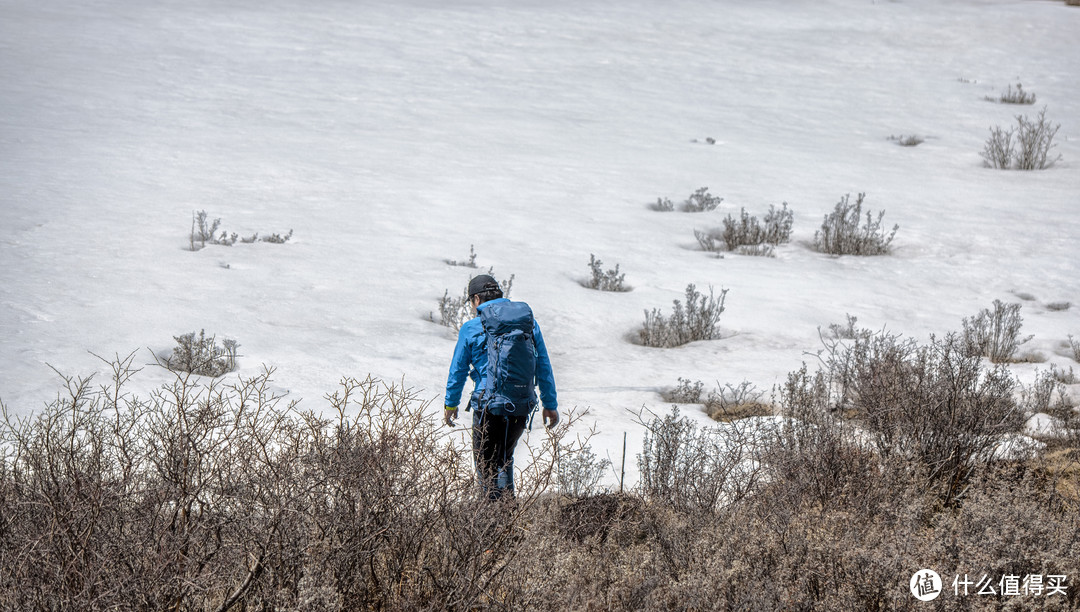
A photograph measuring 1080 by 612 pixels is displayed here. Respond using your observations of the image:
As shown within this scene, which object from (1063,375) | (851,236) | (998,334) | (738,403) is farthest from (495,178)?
(1063,375)

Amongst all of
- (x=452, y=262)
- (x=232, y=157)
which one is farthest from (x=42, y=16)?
(x=452, y=262)

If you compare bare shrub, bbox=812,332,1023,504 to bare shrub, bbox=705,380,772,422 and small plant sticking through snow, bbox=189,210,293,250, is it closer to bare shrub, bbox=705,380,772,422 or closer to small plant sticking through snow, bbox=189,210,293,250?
bare shrub, bbox=705,380,772,422

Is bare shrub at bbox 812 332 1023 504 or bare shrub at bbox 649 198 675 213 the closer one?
bare shrub at bbox 812 332 1023 504

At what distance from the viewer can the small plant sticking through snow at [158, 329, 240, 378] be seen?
225 inches

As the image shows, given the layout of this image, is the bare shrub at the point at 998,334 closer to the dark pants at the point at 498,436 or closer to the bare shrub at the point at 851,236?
the bare shrub at the point at 851,236

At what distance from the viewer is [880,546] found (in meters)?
3.58

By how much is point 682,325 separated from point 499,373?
304 cm

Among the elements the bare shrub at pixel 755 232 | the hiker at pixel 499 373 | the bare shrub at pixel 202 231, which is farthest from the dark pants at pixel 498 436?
the bare shrub at pixel 755 232

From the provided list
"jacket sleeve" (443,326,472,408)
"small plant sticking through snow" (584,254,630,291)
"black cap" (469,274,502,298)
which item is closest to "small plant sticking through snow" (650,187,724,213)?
"small plant sticking through snow" (584,254,630,291)

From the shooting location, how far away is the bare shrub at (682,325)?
7133 mm

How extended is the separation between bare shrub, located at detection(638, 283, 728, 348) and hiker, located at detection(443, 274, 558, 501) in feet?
8.08

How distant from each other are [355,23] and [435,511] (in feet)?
59.9

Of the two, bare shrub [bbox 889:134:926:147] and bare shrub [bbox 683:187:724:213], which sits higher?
bare shrub [bbox 889:134:926:147]

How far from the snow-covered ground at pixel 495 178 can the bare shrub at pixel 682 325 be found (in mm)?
148
